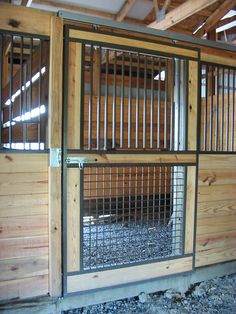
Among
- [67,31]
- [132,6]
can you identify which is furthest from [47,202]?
[132,6]

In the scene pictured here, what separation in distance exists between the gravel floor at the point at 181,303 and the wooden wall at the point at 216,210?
0.20 m

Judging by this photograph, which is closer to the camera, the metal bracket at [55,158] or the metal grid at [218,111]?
the metal bracket at [55,158]

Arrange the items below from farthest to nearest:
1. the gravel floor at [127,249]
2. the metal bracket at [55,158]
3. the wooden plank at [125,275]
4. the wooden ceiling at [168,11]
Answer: the wooden ceiling at [168,11], the gravel floor at [127,249], the wooden plank at [125,275], the metal bracket at [55,158]

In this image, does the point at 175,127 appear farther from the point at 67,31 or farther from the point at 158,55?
the point at 67,31

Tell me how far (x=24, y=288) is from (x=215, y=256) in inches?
56.5

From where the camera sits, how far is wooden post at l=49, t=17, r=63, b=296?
1714 millimetres

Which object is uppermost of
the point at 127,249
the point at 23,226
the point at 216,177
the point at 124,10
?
the point at 124,10

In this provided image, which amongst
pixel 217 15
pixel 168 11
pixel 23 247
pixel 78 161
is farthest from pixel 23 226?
pixel 217 15

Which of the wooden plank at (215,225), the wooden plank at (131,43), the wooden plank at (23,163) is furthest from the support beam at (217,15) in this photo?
the wooden plank at (23,163)

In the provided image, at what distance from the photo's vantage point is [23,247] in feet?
5.59

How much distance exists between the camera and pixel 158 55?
203cm

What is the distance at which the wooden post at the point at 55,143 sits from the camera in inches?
67.5

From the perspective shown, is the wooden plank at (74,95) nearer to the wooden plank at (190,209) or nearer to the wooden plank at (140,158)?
the wooden plank at (140,158)

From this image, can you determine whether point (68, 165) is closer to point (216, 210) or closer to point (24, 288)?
point (24, 288)
